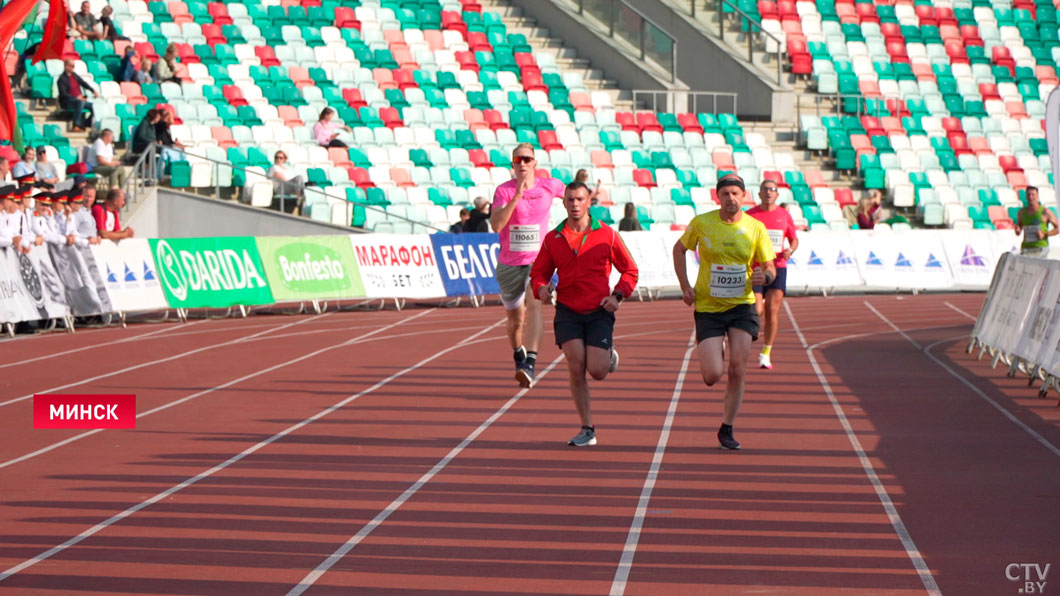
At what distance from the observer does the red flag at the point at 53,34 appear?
2062 centimetres

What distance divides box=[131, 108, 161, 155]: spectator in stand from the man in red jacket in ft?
54.1

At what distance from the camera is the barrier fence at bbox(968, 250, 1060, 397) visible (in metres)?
13.7

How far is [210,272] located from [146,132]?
468 cm

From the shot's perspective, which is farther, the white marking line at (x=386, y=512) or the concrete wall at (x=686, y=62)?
the concrete wall at (x=686, y=62)

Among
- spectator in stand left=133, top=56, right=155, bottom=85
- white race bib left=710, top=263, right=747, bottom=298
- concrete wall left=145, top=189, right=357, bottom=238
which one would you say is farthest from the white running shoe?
spectator in stand left=133, top=56, right=155, bottom=85

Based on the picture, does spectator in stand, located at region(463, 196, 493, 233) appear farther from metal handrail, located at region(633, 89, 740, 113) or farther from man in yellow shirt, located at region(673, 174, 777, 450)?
man in yellow shirt, located at region(673, 174, 777, 450)

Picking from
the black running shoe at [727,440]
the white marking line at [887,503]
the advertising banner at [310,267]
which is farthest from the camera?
→ the advertising banner at [310,267]

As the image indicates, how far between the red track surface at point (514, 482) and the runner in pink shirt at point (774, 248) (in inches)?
15.6

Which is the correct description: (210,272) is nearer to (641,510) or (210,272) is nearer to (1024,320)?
(1024,320)

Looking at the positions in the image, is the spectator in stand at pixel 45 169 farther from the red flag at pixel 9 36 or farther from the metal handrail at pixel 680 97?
the metal handrail at pixel 680 97

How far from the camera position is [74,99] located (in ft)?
90.1

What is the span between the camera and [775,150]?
35.8 m

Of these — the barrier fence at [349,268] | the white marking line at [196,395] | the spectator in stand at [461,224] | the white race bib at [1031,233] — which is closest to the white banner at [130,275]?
the barrier fence at [349,268]

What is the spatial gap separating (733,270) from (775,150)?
84.5 feet
